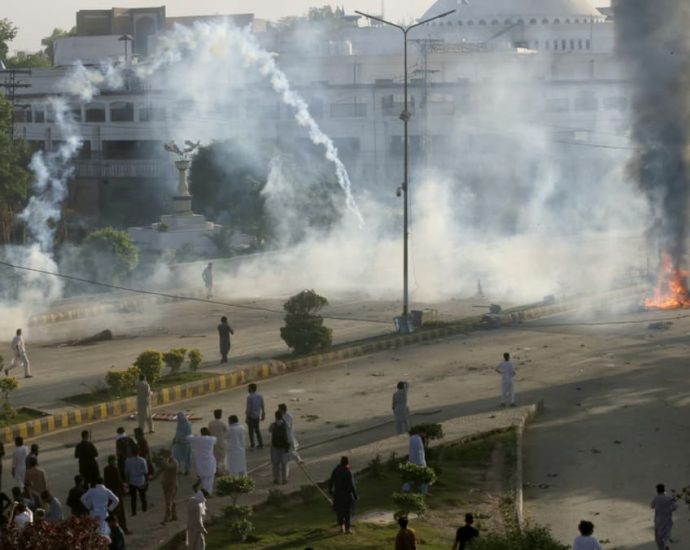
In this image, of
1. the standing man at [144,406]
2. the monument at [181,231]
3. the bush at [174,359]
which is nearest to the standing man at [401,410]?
the standing man at [144,406]

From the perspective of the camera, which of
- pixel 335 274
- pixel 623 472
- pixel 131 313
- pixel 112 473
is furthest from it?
pixel 335 274

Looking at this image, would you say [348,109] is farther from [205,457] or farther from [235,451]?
[205,457]

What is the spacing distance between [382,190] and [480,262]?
1770 centimetres

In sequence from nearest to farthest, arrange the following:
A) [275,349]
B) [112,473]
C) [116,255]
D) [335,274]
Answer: [112,473] < [275,349] < [116,255] < [335,274]

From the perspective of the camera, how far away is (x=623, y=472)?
1755 cm

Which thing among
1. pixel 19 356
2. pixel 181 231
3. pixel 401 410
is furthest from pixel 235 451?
pixel 181 231

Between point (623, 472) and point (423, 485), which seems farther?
point (623, 472)

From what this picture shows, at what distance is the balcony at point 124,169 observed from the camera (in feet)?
212

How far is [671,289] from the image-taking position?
111 feet

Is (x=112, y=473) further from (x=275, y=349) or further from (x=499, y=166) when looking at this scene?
(x=499, y=166)

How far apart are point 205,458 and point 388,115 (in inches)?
1832

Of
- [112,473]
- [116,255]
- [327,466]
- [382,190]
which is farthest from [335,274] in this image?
[112,473]

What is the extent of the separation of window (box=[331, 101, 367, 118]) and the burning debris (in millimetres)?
28458

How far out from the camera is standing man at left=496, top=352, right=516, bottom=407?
21.2m
